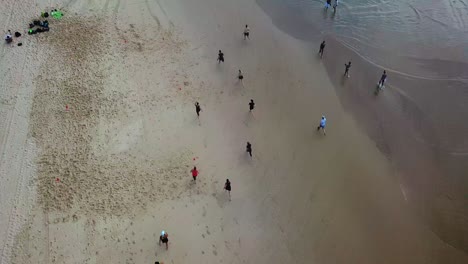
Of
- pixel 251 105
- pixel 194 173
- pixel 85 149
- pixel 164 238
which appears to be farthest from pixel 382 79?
pixel 85 149

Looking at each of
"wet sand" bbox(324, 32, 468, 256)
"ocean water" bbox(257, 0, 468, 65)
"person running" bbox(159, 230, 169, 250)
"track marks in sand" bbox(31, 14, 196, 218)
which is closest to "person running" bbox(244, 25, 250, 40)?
"ocean water" bbox(257, 0, 468, 65)

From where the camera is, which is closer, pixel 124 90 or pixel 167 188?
pixel 167 188

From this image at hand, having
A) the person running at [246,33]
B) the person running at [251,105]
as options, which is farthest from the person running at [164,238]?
the person running at [246,33]

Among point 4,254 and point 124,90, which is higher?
point 124,90

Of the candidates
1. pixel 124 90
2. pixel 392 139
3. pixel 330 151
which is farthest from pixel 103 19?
pixel 392 139

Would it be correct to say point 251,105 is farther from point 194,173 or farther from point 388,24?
point 388,24

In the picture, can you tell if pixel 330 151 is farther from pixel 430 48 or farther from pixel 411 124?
pixel 430 48

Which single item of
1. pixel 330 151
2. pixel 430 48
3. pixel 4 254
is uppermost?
pixel 430 48

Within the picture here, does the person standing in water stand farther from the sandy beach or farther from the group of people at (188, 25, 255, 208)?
the group of people at (188, 25, 255, 208)
